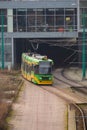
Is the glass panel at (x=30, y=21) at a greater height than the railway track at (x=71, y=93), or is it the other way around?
the glass panel at (x=30, y=21)

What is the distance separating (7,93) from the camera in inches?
1757

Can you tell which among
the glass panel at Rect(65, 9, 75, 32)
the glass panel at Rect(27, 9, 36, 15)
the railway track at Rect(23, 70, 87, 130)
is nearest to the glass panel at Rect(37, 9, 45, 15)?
the glass panel at Rect(27, 9, 36, 15)

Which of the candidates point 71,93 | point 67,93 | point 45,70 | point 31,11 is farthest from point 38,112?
point 31,11

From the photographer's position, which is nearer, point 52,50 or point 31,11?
point 31,11

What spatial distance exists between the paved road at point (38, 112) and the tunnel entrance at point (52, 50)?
34.0 meters

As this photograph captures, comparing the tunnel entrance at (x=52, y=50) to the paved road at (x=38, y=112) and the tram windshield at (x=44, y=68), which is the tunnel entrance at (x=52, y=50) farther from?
the paved road at (x=38, y=112)

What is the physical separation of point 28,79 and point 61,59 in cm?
2782

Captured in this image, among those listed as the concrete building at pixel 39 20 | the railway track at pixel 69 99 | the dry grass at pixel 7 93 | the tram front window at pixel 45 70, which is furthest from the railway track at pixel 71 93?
the concrete building at pixel 39 20

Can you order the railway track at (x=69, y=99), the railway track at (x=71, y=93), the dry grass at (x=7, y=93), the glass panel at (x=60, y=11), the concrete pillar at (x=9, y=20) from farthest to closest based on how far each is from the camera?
the glass panel at (x=60, y=11) → the concrete pillar at (x=9, y=20) → the railway track at (x=71, y=93) → the dry grass at (x=7, y=93) → the railway track at (x=69, y=99)

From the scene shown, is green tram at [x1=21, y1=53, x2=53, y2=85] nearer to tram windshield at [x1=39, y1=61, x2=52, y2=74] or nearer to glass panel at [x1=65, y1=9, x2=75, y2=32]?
tram windshield at [x1=39, y1=61, x2=52, y2=74]

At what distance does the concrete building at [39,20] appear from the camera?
257 feet

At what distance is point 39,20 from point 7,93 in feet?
117

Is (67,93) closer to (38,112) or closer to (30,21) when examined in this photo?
(38,112)

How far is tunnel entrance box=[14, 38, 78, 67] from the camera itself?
81963mm
